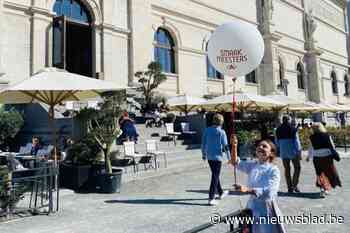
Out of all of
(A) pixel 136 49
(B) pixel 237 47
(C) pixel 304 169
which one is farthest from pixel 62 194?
(A) pixel 136 49

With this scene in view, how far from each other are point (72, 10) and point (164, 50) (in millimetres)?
7985

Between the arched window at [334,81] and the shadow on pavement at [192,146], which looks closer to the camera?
the shadow on pavement at [192,146]

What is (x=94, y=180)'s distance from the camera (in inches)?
354

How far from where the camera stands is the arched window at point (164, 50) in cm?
2564

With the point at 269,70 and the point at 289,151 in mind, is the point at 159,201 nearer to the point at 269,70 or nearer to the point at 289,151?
the point at 289,151

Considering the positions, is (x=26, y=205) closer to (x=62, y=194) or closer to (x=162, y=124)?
(x=62, y=194)

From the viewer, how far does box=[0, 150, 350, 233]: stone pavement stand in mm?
5688

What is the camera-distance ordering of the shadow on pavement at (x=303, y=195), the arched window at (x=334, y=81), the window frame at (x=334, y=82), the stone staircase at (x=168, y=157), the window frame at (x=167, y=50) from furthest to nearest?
the arched window at (x=334, y=81)
the window frame at (x=334, y=82)
the window frame at (x=167, y=50)
the stone staircase at (x=168, y=157)
the shadow on pavement at (x=303, y=195)

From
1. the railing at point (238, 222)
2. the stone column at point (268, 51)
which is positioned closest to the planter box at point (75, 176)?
the railing at point (238, 222)

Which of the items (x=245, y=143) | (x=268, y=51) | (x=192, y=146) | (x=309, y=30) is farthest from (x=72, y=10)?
(x=309, y=30)

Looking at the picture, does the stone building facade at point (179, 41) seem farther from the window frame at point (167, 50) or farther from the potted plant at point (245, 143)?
the potted plant at point (245, 143)

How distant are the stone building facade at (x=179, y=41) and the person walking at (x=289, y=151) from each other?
12.5 meters

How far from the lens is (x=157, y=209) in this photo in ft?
22.6

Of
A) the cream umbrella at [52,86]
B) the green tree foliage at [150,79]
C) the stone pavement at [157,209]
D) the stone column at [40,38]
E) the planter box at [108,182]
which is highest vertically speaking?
the stone column at [40,38]
